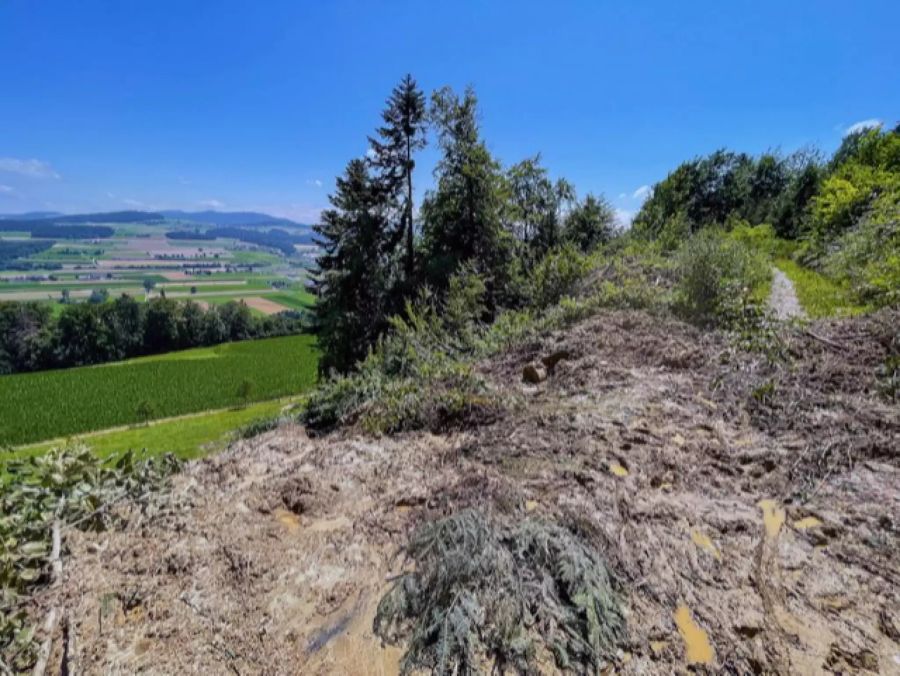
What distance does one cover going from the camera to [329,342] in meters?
13.3

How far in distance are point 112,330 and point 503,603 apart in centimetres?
5667

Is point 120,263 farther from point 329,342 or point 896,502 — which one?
point 896,502

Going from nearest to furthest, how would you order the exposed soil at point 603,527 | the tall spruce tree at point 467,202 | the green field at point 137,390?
the exposed soil at point 603,527 → the tall spruce tree at point 467,202 → the green field at point 137,390

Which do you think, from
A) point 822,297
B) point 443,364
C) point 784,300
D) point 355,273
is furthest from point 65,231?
point 822,297

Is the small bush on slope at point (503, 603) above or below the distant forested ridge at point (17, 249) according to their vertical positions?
above

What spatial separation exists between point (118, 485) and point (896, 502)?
431cm

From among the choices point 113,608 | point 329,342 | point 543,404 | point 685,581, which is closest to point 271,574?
point 113,608

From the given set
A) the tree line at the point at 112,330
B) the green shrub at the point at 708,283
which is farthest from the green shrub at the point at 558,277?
the tree line at the point at 112,330

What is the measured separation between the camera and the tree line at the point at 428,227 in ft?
39.0

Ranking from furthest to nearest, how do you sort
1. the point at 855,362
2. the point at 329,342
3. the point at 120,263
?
the point at 120,263 → the point at 329,342 → the point at 855,362

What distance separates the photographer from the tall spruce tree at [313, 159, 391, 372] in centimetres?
1270

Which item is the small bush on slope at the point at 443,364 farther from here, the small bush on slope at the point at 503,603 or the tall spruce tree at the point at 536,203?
the tall spruce tree at the point at 536,203

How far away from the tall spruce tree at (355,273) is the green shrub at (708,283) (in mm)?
8440

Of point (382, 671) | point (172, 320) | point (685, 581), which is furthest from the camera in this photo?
point (172, 320)
